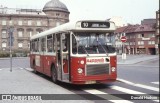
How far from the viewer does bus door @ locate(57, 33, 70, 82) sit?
13.0 metres

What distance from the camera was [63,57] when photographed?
43.8ft

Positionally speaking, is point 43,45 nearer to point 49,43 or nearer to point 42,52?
point 42,52

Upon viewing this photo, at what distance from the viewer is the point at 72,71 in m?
12.6

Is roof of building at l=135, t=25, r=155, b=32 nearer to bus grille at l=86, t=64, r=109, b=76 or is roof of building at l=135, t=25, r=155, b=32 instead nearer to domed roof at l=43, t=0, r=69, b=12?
domed roof at l=43, t=0, r=69, b=12

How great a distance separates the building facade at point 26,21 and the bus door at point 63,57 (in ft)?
272

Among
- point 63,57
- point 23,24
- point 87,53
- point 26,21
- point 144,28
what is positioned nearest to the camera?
point 87,53

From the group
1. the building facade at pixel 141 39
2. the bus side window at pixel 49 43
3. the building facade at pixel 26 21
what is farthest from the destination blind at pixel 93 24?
the building facade at pixel 141 39

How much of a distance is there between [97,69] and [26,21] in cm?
8830

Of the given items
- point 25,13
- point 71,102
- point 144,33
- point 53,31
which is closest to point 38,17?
point 25,13

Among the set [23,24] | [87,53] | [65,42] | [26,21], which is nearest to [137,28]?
[26,21]

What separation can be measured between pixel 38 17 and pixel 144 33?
35.2 metres

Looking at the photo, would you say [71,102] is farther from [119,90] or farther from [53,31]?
[53,31]

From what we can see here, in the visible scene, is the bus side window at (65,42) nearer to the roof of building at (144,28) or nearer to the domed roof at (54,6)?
the domed roof at (54,6)

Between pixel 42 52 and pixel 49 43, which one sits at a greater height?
pixel 49 43
